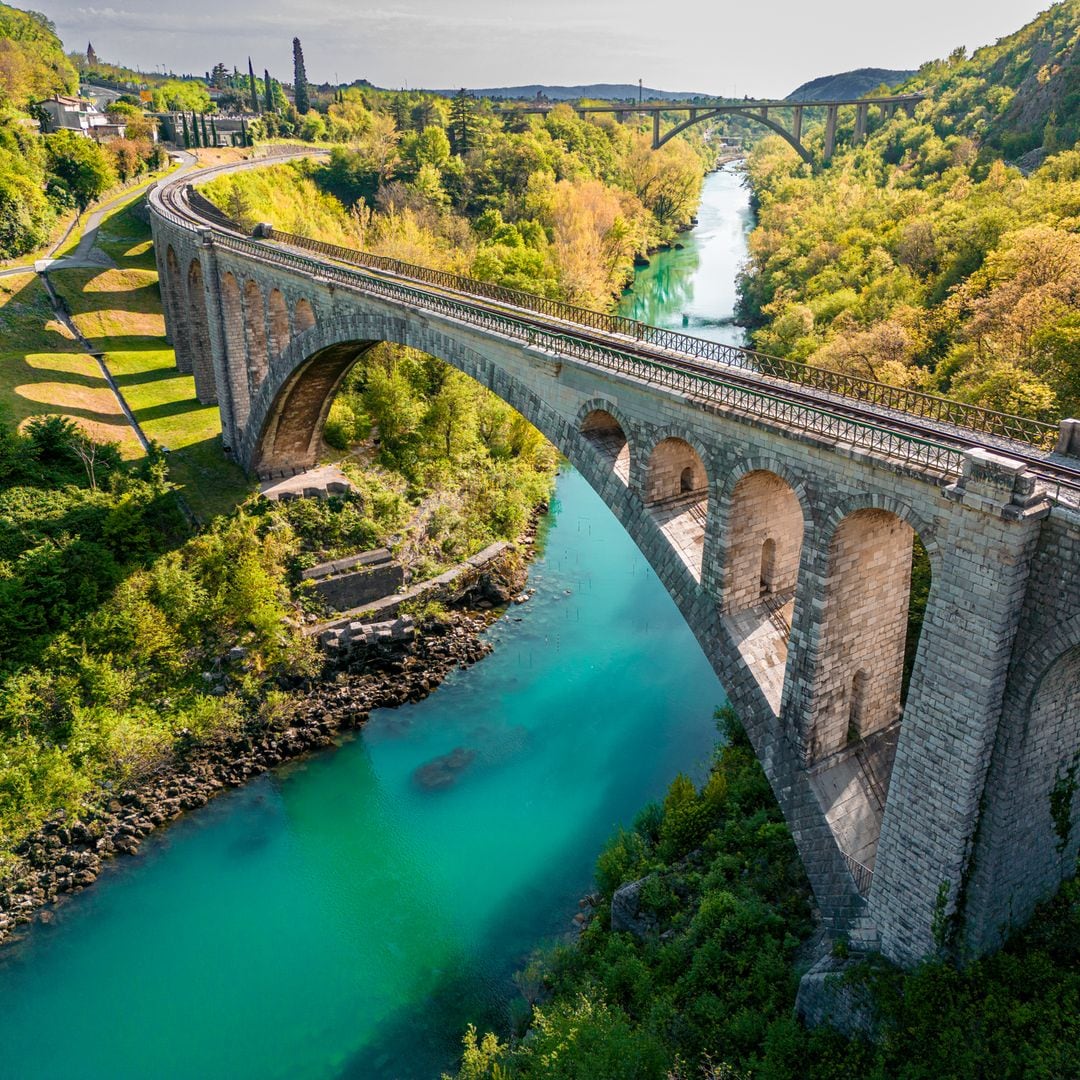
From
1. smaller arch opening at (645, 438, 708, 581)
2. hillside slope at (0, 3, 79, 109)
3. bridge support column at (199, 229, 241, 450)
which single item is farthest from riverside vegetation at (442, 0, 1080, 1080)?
hillside slope at (0, 3, 79, 109)

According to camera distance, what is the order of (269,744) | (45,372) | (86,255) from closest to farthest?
(269,744)
(45,372)
(86,255)

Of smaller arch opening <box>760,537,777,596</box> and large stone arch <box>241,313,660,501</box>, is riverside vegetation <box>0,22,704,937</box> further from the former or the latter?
smaller arch opening <box>760,537,777,596</box>

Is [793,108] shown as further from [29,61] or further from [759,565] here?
[759,565]

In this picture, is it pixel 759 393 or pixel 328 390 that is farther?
pixel 328 390

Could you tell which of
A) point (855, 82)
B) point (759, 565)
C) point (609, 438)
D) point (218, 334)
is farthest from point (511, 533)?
point (855, 82)

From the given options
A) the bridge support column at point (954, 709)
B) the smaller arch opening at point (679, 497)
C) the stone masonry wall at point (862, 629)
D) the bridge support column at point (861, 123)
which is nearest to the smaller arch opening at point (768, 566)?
the smaller arch opening at point (679, 497)

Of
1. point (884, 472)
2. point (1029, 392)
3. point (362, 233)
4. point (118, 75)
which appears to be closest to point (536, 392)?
point (884, 472)
